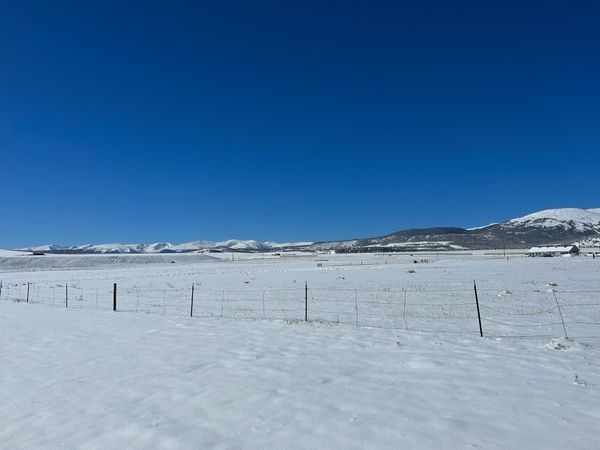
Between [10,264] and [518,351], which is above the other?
[10,264]

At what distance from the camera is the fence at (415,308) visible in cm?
1572

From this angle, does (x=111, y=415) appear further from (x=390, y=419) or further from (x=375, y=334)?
(x=375, y=334)

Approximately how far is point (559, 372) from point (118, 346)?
1271cm

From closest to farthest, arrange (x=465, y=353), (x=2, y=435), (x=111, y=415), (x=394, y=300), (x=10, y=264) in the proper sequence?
(x=2, y=435) < (x=111, y=415) < (x=465, y=353) < (x=394, y=300) < (x=10, y=264)

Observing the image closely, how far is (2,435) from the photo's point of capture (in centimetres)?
605

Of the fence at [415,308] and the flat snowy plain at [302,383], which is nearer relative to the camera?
the flat snowy plain at [302,383]

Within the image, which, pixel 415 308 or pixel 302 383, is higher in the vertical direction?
Result: pixel 302 383

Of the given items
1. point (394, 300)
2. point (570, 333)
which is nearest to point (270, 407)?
point (570, 333)

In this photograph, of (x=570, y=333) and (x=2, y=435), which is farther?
(x=570, y=333)

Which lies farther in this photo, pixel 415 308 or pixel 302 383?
pixel 415 308

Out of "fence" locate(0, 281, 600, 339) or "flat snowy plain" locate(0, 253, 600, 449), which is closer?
"flat snowy plain" locate(0, 253, 600, 449)

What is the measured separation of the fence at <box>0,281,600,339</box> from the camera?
619 inches

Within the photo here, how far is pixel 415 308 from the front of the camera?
70.2ft

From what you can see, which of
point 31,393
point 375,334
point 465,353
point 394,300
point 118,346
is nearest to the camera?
point 31,393
